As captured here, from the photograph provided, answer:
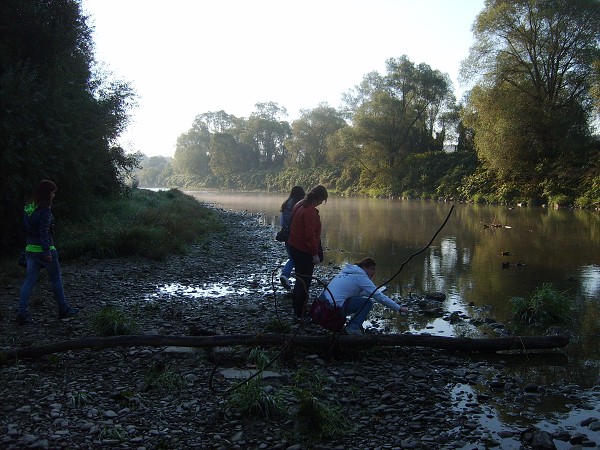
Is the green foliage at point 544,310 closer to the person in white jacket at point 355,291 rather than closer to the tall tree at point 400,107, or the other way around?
the person in white jacket at point 355,291

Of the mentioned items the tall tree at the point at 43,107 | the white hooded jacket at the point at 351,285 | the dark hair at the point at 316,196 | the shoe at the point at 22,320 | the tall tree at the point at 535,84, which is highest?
the tall tree at the point at 535,84

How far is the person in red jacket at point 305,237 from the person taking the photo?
8758 mm

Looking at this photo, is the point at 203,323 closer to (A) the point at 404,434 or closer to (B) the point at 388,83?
(A) the point at 404,434

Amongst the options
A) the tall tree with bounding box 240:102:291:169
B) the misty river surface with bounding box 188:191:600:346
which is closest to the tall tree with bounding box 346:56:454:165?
the misty river surface with bounding box 188:191:600:346

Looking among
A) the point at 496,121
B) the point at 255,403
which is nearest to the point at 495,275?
the point at 255,403

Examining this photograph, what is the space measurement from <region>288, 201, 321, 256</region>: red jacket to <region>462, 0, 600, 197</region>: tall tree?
1577 inches

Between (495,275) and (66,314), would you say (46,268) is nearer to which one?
(66,314)

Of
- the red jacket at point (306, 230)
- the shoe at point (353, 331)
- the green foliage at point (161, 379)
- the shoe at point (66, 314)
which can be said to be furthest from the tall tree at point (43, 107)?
the shoe at point (353, 331)

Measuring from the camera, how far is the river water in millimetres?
7008

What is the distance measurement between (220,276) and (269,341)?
22.9 ft

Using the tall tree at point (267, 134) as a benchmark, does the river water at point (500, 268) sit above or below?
below

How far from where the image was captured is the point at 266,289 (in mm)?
12156

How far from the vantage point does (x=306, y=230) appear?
877cm

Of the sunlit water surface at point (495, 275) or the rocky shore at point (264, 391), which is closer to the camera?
the rocky shore at point (264, 391)
